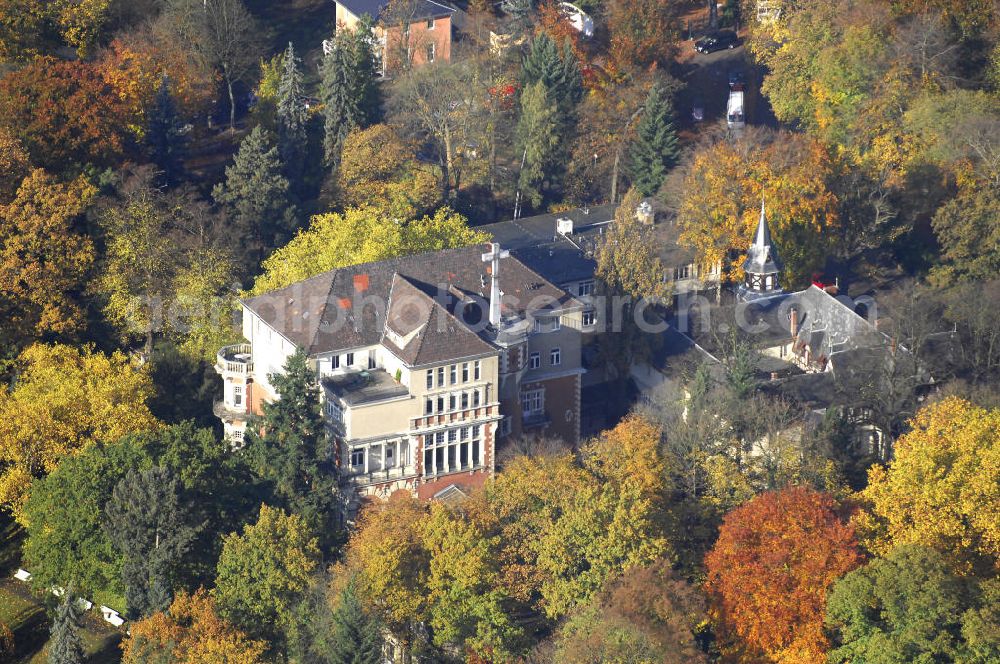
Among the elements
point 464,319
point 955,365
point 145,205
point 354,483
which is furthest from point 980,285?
point 145,205

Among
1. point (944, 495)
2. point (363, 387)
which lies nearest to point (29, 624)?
point (363, 387)

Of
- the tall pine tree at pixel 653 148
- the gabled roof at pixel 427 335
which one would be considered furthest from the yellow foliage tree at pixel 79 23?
the gabled roof at pixel 427 335

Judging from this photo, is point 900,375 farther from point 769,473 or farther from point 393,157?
point 393,157

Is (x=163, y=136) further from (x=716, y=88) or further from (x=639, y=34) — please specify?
(x=716, y=88)

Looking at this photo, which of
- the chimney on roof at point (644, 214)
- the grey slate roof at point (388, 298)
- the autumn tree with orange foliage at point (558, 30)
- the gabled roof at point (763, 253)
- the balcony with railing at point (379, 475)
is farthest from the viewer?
the autumn tree with orange foliage at point (558, 30)

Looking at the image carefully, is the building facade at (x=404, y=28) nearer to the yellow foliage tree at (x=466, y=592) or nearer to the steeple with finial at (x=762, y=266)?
the steeple with finial at (x=762, y=266)

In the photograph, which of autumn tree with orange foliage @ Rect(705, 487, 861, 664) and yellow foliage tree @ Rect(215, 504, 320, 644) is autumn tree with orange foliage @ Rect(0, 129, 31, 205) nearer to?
yellow foliage tree @ Rect(215, 504, 320, 644)

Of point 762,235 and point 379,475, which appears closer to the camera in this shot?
point 379,475
